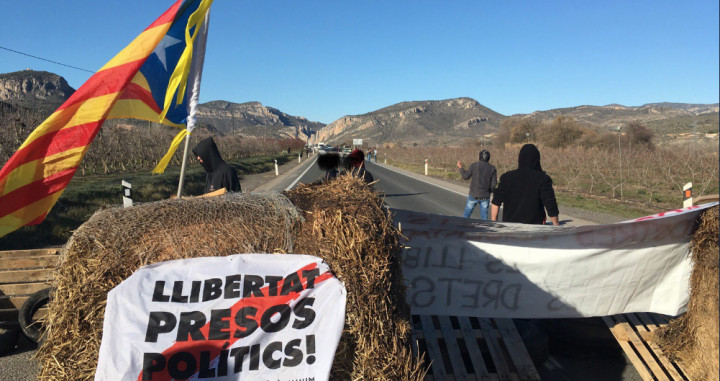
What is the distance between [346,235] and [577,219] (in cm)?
1111

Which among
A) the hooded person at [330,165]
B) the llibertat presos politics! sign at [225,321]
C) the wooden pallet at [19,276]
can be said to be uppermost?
the hooded person at [330,165]

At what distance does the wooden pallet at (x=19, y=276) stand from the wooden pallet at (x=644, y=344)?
201 inches

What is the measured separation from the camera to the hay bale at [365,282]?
235 centimetres

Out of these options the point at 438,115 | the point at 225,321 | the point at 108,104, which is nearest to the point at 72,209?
the point at 108,104

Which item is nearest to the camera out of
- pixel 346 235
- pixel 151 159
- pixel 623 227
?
pixel 346 235

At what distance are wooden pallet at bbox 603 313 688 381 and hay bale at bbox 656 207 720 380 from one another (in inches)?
3.3

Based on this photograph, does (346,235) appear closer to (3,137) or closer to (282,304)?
(282,304)

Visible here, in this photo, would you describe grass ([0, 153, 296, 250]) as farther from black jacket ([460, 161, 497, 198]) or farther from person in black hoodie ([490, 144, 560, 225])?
black jacket ([460, 161, 497, 198])

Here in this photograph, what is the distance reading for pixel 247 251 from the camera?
2508 millimetres

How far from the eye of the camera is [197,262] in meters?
2.38

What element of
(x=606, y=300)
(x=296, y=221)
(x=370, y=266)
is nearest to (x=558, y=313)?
(x=606, y=300)

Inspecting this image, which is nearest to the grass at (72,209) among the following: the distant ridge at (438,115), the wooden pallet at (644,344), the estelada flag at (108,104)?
the estelada flag at (108,104)

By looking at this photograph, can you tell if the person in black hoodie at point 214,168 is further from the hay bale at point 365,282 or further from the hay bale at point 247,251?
the hay bale at point 365,282

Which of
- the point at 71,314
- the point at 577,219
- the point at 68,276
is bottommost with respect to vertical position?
the point at 577,219
